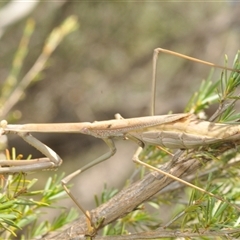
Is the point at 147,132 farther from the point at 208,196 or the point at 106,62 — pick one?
the point at 106,62

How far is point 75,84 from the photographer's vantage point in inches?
119

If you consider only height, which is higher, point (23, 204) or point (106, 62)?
point (23, 204)

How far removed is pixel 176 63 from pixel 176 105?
1605 millimetres

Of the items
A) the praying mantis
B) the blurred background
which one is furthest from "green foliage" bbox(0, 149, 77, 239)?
the blurred background

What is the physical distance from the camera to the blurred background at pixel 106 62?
278 cm

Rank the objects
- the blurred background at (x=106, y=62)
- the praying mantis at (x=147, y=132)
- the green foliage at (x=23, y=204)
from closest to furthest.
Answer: the green foliage at (x=23, y=204)
the praying mantis at (x=147, y=132)
the blurred background at (x=106, y=62)

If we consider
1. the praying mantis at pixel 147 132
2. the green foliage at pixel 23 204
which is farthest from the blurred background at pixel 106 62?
the green foliage at pixel 23 204

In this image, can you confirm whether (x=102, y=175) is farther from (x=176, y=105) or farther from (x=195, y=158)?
(x=195, y=158)

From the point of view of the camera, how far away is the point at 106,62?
334 centimetres

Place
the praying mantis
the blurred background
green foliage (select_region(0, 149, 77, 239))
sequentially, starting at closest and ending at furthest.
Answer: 1. green foliage (select_region(0, 149, 77, 239))
2. the praying mantis
3. the blurred background

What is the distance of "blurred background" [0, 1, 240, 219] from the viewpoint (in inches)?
109

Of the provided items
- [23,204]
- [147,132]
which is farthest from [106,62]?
[23,204]

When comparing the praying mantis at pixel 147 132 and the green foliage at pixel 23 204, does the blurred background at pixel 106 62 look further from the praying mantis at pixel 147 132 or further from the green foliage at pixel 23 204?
the green foliage at pixel 23 204

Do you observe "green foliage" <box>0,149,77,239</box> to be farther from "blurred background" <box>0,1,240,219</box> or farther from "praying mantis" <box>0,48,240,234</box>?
"blurred background" <box>0,1,240,219</box>
